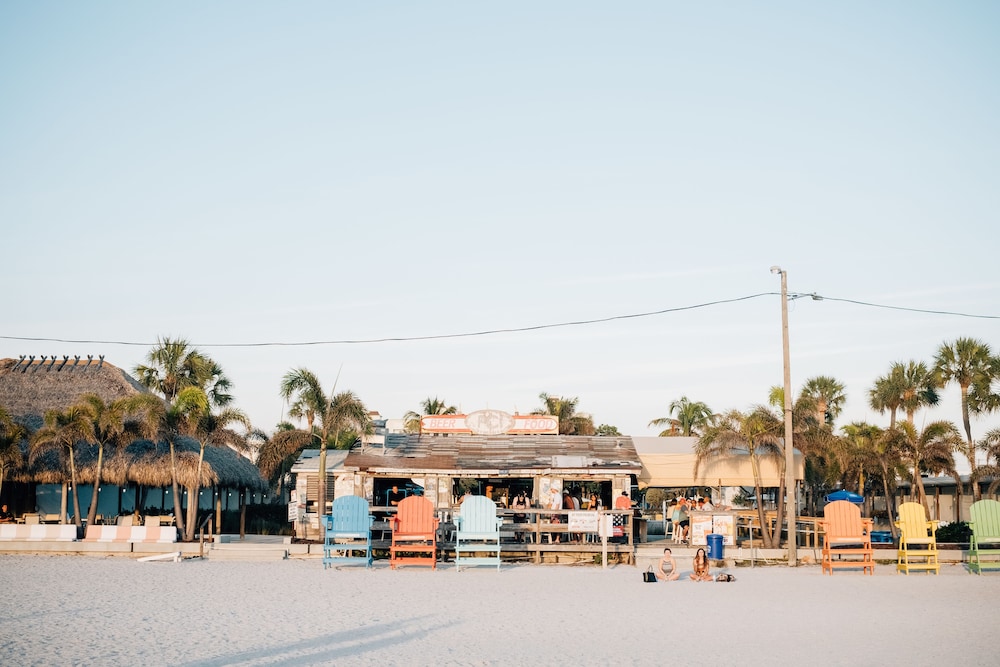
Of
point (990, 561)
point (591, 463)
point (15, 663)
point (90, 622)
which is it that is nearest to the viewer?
point (15, 663)

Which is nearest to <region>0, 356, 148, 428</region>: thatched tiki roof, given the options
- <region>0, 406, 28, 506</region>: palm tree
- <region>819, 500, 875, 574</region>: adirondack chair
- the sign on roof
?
<region>0, 406, 28, 506</region>: palm tree

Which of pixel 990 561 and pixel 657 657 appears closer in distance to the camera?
pixel 657 657

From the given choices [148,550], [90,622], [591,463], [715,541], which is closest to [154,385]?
[148,550]

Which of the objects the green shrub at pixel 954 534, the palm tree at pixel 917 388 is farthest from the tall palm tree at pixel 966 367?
the green shrub at pixel 954 534

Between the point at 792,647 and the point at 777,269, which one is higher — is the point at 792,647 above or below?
below

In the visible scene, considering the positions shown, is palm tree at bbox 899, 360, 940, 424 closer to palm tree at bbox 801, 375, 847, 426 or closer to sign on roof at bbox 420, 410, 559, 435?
palm tree at bbox 801, 375, 847, 426

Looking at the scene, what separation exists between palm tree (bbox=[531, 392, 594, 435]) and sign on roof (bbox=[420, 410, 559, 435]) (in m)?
13.7

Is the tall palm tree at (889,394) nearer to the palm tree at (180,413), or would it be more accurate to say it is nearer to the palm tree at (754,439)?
the palm tree at (754,439)

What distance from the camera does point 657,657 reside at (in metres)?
8.01

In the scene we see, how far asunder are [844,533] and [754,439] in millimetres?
4806

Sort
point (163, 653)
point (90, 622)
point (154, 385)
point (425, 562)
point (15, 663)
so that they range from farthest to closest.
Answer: point (154, 385)
point (425, 562)
point (90, 622)
point (163, 653)
point (15, 663)

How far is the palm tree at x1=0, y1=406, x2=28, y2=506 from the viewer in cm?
2464

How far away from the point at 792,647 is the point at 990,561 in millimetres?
13052

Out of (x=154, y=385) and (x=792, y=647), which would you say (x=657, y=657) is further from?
(x=154, y=385)
